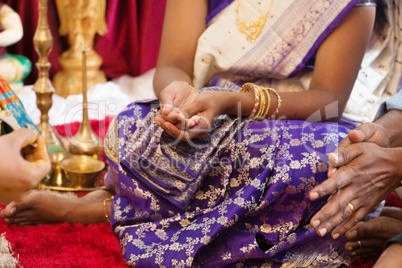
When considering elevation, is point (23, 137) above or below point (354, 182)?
above

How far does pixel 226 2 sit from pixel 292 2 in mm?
241

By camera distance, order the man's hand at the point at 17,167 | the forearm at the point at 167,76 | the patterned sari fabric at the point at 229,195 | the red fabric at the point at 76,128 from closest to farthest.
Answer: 1. the man's hand at the point at 17,167
2. the patterned sari fabric at the point at 229,195
3. the forearm at the point at 167,76
4. the red fabric at the point at 76,128

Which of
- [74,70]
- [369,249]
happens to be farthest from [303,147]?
[74,70]

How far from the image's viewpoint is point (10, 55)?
2.90 metres

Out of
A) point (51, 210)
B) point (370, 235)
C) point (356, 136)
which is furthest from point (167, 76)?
point (370, 235)

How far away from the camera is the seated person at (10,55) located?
2.62 metres

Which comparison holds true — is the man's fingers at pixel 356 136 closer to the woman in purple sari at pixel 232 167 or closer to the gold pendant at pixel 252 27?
the woman in purple sari at pixel 232 167

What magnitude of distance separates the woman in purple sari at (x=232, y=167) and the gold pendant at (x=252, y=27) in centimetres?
15

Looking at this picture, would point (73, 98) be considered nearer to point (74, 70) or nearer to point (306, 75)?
point (74, 70)

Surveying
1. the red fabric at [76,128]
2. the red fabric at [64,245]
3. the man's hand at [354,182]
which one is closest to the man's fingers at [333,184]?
the man's hand at [354,182]

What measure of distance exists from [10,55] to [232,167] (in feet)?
6.34

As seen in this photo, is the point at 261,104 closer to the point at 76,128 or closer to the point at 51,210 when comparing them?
the point at 51,210

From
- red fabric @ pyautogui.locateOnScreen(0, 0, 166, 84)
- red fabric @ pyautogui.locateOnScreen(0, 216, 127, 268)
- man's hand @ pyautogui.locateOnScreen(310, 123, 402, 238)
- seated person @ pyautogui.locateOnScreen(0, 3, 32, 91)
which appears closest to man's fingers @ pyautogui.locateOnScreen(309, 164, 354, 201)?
man's hand @ pyautogui.locateOnScreen(310, 123, 402, 238)

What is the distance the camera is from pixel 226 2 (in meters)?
1.84
